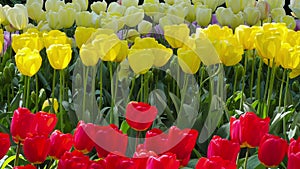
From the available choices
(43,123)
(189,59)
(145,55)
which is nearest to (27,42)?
(145,55)

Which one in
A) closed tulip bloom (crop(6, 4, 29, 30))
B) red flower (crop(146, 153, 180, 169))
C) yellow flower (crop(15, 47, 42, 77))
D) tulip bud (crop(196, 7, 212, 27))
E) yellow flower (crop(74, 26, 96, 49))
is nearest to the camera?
red flower (crop(146, 153, 180, 169))

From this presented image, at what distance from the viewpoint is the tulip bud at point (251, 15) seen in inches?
121

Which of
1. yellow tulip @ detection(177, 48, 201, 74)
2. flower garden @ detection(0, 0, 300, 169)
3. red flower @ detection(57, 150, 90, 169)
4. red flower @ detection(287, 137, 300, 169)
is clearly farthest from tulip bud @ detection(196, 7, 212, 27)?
red flower @ detection(57, 150, 90, 169)

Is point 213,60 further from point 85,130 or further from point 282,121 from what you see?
point 85,130

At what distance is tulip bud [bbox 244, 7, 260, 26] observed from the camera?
3084 mm

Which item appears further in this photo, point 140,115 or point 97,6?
point 97,6

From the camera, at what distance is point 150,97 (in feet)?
8.73

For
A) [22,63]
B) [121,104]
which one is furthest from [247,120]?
[121,104]

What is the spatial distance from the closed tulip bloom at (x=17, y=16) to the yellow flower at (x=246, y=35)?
105 cm

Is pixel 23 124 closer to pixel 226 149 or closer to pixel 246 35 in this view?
pixel 226 149

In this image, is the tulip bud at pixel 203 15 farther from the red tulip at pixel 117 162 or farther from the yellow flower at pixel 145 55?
the red tulip at pixel 117 162

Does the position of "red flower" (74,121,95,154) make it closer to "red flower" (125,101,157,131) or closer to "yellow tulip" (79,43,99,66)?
"red flower" (125,101,157,131)

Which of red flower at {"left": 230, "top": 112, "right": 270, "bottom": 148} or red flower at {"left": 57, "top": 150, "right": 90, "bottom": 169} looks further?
red flower at {"left": 230, "top": 112, "right": 270, "bottom": 148}

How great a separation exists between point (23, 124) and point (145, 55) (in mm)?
623
